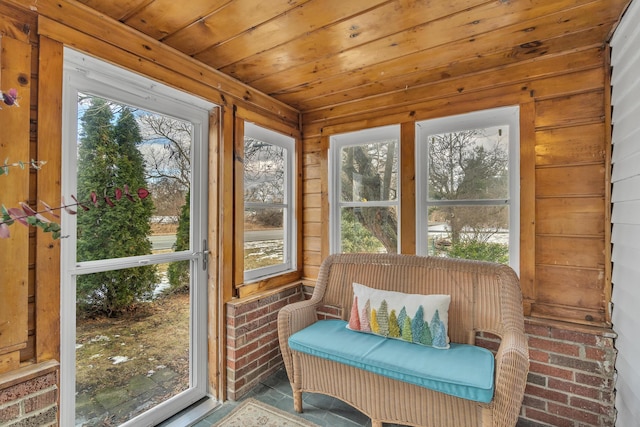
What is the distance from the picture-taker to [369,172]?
9.09 feet

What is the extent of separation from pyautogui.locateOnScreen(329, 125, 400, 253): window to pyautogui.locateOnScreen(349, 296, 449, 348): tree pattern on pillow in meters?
0.75

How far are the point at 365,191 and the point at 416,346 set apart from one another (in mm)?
1380

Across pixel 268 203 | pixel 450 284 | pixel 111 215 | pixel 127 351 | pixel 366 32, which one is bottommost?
pixel 127 351

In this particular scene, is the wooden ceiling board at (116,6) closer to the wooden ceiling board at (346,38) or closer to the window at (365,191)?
the wooden ceiling board at (346,38)

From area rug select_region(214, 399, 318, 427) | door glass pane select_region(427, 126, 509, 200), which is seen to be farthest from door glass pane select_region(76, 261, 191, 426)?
door glass pane select_region(427, 126, 509, 200)

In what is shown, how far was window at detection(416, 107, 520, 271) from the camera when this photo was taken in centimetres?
218

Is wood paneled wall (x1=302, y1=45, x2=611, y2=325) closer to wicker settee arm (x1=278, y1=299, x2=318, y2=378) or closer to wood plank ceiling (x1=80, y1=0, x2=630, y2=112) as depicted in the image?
wood plank ceiling (x1=80, y1=0, x2=630, y2=112)

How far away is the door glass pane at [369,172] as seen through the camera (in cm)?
266

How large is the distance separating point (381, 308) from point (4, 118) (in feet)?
6.95

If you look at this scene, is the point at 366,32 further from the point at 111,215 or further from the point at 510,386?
the point at 510,386

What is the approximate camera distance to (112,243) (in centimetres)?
177

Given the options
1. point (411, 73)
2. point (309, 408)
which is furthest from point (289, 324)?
point (411, 73)

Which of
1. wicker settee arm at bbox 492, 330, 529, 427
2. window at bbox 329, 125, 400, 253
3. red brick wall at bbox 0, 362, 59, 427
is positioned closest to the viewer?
red brick wall at bbox 0, 362, 59, 427

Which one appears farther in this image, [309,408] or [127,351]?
[309,408]
